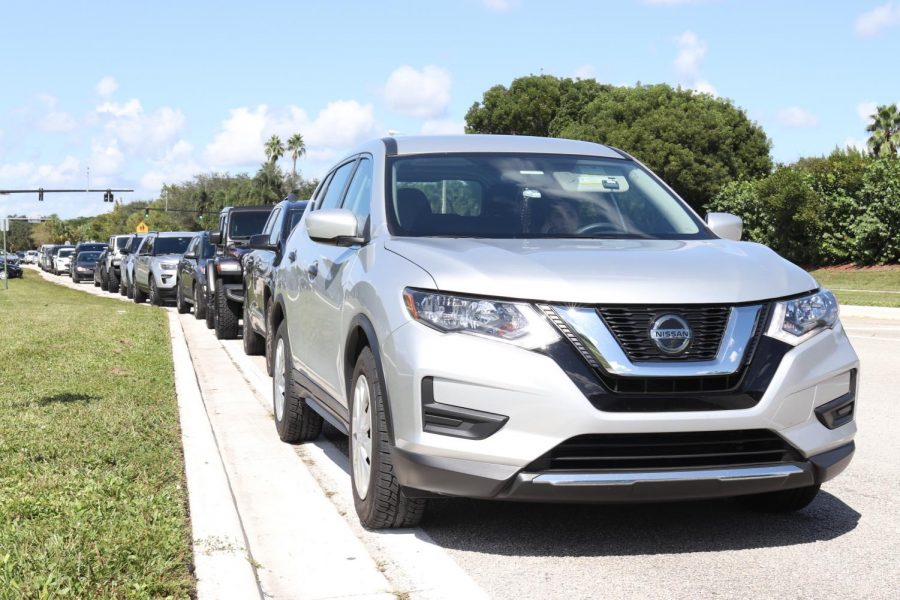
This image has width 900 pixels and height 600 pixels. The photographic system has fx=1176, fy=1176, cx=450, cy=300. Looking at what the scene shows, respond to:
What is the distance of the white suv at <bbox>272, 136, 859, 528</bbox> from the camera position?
4586 millimetres

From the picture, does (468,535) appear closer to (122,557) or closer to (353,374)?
(353,374)

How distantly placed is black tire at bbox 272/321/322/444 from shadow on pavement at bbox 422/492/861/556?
1.84 metres

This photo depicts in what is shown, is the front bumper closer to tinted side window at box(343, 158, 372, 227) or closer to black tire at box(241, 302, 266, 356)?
tinted side window at box(343, 158, 372, 227)

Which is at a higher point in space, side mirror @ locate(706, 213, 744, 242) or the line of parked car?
side mirror @ locate(706, 213, 744, 242)

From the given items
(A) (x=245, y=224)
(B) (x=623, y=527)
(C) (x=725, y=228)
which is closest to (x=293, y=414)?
(B) (x=623, y=527)

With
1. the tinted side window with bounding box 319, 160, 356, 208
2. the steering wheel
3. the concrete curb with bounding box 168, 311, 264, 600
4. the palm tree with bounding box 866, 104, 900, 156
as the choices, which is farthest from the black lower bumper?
the palm tree with bounding box 866, 104, 900, 156

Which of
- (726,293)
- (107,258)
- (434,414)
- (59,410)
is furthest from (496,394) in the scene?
(107,258)

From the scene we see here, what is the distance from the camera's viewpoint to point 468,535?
5.43m

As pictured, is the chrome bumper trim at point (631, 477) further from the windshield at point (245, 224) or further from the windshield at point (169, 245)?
the windshield at point (169, 245)

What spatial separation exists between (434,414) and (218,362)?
29.7 ft

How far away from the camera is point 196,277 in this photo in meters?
20.2

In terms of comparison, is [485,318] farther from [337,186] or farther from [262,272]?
[262,272]

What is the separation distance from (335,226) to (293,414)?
7.29 ft

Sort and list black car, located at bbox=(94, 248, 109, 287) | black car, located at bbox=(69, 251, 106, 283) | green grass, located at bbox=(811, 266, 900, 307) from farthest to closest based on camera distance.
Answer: black car, located at bbox=(69, 251, 106, 283)
black car, located at bbox=(94, 248, 109, 287)
green grass, located at bbox=(811, 266, 900, 307)
